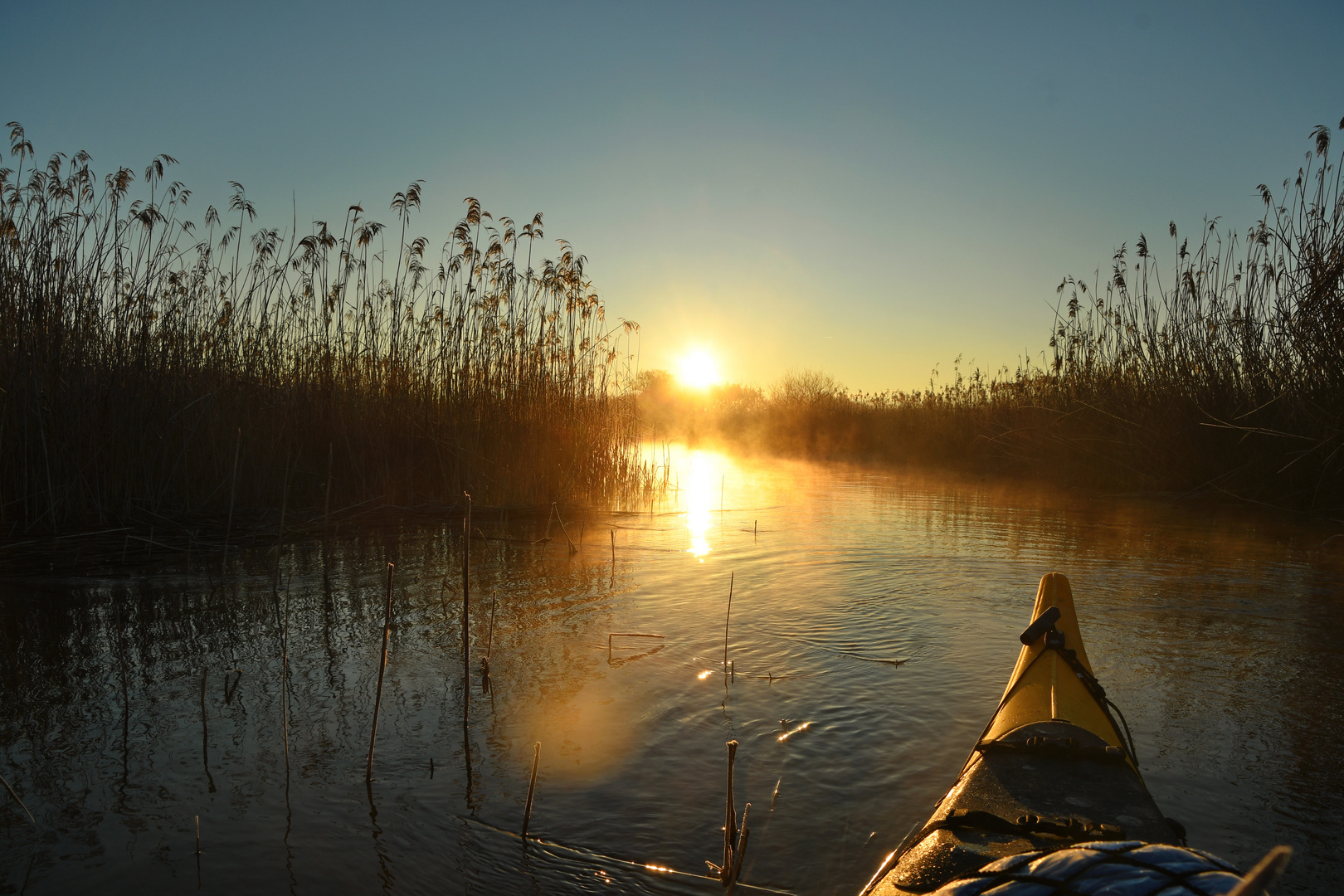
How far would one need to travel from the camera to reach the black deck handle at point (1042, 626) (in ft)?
8.04

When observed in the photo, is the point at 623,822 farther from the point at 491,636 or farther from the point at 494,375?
the point at 494,375

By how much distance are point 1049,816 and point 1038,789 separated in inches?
5.5

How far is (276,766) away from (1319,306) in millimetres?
6531

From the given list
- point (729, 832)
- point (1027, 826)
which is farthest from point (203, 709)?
point (1027, 826)

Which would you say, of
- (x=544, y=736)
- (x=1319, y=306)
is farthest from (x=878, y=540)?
(x=544, y=736)

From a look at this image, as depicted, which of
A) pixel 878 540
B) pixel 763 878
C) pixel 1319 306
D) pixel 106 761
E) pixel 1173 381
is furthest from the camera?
pixel 1173 381

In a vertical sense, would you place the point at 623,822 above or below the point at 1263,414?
below

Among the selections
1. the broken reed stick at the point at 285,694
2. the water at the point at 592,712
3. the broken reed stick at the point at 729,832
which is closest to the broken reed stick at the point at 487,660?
the water at the point at 592,712

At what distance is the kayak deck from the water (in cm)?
27

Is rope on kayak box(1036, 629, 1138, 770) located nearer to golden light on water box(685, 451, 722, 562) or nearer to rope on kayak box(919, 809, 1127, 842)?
rope on kayak box(919, 809, 1127, 842)

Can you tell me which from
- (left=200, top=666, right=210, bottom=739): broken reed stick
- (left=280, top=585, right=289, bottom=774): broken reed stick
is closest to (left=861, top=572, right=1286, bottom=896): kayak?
(left=280, top=585, right=289, bottom=774): broken reed stick

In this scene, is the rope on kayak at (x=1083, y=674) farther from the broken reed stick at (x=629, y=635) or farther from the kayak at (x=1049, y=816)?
the broken reed stick at (x=629, y=635)

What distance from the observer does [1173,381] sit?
822 cm

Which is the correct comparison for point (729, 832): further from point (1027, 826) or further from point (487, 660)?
point (487, 660)
